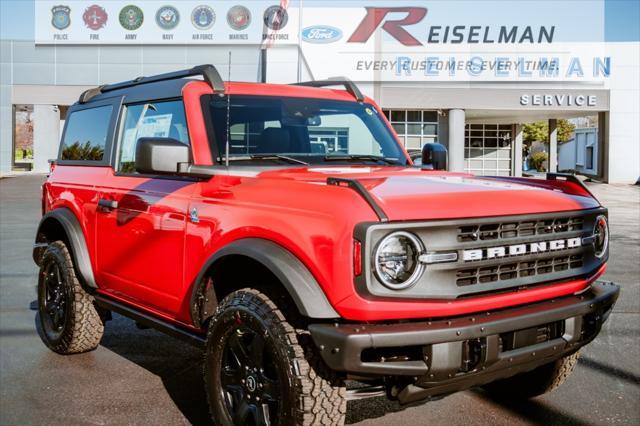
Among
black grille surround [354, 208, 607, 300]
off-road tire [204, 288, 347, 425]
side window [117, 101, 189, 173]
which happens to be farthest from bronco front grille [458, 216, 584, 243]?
side window [117, 101, 189, 173]

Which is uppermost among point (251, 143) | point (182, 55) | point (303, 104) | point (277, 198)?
point (182, 55)

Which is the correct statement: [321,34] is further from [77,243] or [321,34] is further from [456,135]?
[77,243]

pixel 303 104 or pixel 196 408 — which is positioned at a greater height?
pixel 303 104

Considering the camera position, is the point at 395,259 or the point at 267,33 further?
the point at 267,33

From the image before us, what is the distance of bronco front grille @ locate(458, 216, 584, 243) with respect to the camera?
300 centimetres

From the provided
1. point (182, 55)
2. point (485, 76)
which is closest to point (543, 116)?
point (485, 76)

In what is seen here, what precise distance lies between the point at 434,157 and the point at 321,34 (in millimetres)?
33723

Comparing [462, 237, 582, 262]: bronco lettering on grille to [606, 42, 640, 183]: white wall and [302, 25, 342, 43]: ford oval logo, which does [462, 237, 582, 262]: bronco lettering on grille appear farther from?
[606, 42, 640, 183]: white wall

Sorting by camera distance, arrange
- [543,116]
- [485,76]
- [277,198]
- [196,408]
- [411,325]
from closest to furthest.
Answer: [411,325], [277,198], [196,408], [485,76], [543,116]

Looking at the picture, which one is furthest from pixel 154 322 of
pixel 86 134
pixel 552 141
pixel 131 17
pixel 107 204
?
pixel 552 141

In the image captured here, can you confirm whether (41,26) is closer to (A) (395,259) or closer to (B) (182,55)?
(B) (182,55)

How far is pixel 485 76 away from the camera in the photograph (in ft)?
121

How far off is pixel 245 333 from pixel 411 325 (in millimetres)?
→ 889

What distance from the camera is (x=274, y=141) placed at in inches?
169
